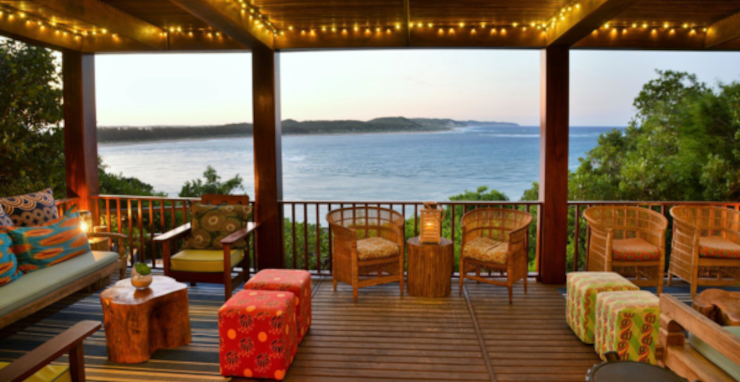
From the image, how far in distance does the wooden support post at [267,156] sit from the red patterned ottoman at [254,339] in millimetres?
2127

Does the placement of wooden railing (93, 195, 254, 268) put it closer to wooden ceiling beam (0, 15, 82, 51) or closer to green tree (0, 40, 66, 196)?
green tree (0, 40, 66, 196)

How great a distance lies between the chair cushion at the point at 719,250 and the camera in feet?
13.8

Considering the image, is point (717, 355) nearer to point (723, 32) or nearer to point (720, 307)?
point (720, 307)

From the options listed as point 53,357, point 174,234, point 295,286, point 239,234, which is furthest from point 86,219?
point 53,357

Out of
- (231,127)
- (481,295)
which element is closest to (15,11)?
(481,295)

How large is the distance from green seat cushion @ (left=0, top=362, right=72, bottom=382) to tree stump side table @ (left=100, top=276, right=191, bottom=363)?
848 mm

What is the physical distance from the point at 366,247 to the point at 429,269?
64cm

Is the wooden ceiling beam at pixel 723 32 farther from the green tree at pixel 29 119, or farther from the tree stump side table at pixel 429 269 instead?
the green tree at pixel 29 119

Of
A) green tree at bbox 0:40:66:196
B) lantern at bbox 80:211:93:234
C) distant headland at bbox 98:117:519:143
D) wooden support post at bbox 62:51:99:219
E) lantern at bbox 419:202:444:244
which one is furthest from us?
distant headland at bbox 98:117:519:143

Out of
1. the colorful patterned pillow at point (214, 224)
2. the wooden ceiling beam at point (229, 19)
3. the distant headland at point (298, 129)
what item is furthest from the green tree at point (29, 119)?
the distant headland at point (298, 129)

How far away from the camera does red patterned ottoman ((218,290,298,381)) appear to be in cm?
285

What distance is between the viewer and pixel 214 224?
4516 mm

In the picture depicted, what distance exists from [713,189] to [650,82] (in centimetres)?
341

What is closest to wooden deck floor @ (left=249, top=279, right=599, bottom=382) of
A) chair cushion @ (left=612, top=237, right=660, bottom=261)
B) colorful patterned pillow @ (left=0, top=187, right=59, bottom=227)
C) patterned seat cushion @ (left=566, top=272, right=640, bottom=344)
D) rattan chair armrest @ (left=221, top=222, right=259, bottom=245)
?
patterned seat cushion @ (left=566, top=272, right=640, bottom=344)
